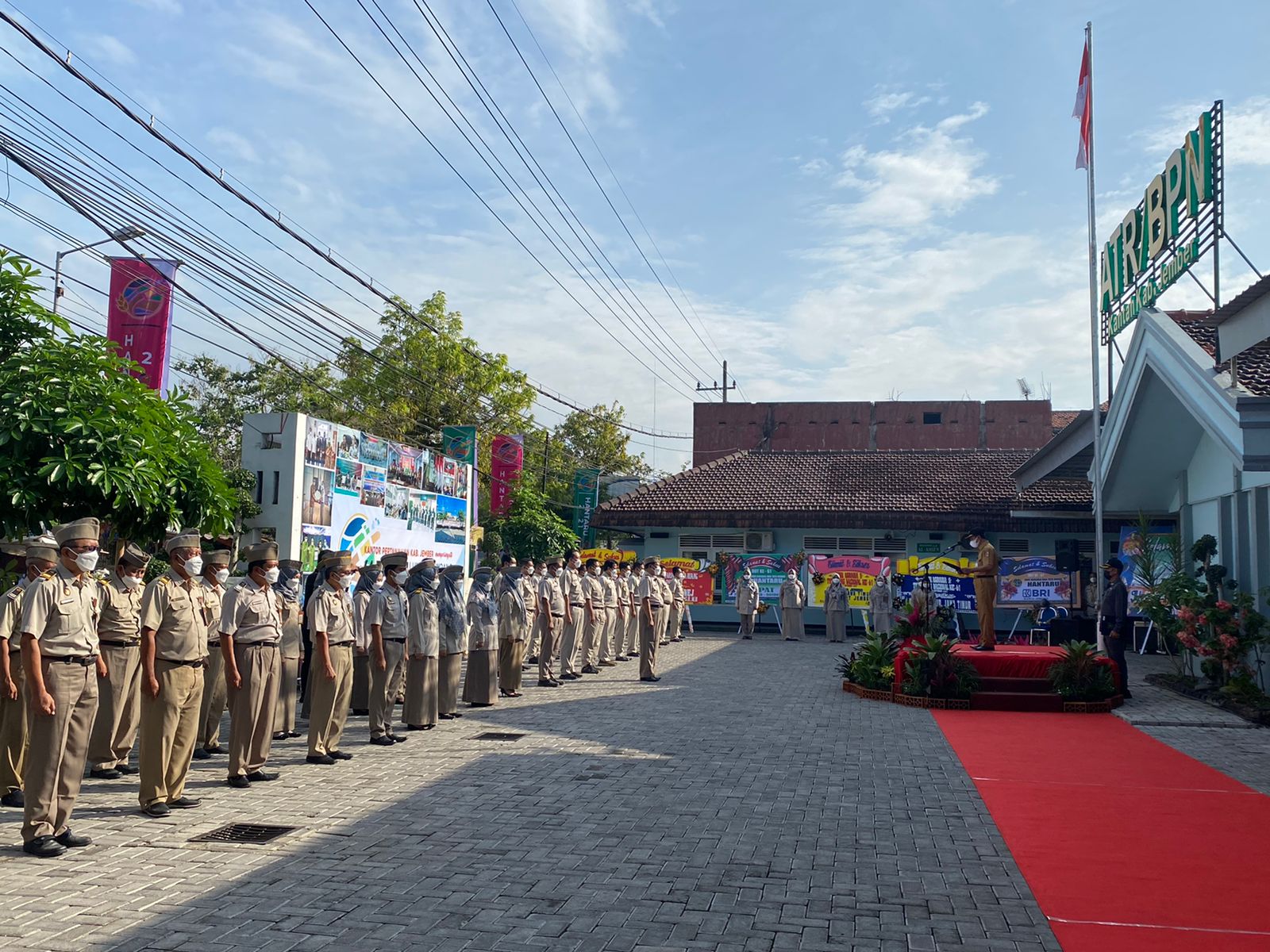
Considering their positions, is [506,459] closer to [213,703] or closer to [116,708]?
[213,703]

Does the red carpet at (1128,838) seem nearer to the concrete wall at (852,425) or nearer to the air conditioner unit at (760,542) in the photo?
the air conditioner unit at (760,542)

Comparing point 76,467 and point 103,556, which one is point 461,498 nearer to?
point 103,556

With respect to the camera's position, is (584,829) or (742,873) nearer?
(742,873)

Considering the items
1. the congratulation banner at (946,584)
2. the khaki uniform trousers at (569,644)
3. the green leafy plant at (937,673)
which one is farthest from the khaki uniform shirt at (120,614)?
the congratulation banner at (946,584)

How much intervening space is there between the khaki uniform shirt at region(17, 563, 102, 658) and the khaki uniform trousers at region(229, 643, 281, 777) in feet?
5.39

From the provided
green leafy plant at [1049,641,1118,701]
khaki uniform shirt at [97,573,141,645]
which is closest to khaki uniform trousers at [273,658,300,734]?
khaki uniform shirt at [97,573,141,645]

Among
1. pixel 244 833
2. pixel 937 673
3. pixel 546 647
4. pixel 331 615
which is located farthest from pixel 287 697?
pixel 937 673

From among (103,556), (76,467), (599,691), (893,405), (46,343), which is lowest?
(599,691)

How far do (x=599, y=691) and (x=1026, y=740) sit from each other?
583 cm

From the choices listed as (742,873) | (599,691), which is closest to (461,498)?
(599,691)

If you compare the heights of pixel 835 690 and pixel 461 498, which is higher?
pixel 461 498

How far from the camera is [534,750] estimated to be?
9391mm

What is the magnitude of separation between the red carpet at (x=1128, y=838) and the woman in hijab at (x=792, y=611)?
13.6 metres

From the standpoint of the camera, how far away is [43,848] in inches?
225
